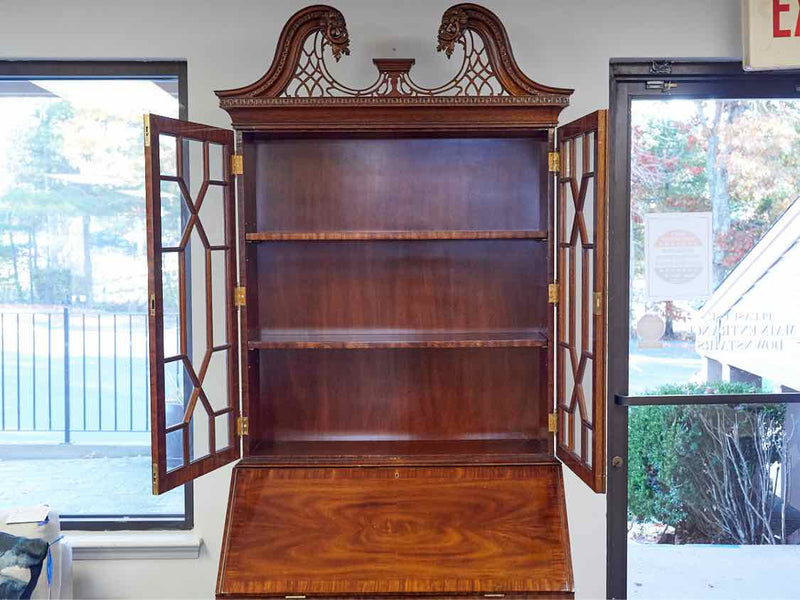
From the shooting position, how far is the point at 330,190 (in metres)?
2.49

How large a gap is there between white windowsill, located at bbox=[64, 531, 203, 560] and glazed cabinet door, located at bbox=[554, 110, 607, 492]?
130 centimetres

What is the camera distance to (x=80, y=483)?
9.04 ft

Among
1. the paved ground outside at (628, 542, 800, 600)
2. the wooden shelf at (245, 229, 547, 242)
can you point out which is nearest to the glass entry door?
the paved ground outside at (628, 542, 800, 600)

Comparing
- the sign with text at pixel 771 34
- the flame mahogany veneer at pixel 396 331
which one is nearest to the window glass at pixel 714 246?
the sign with text at pixel 771 34

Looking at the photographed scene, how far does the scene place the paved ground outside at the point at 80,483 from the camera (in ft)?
8.99

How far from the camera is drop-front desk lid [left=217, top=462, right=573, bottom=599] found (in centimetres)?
215

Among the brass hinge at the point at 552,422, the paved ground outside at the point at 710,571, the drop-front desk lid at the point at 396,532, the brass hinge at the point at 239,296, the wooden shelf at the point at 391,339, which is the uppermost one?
the brass hinge at the point at 239,296

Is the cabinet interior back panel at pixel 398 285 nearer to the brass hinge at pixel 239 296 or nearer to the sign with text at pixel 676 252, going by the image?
the brass hinge at pixel 239 296

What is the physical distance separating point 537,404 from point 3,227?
76.4 inches

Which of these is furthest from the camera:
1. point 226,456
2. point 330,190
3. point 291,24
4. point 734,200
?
point 734,200

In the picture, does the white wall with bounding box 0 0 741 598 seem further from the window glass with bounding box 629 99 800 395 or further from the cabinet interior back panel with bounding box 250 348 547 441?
the cabinet interior back panel with bounding box 250 348 547 441

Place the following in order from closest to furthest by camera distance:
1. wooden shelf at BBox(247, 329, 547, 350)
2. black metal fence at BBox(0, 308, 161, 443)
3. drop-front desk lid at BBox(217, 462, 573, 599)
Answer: drop-front desk lid at BBox(217, 462, 573, 599), wooden shelf at BBox(247, 329, 547, 350), black metal fence at BBox(0, 308, 161, 443)

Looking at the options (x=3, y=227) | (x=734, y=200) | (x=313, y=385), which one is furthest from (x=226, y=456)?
(x=734, y=200)

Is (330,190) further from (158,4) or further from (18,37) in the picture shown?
(18,37)
